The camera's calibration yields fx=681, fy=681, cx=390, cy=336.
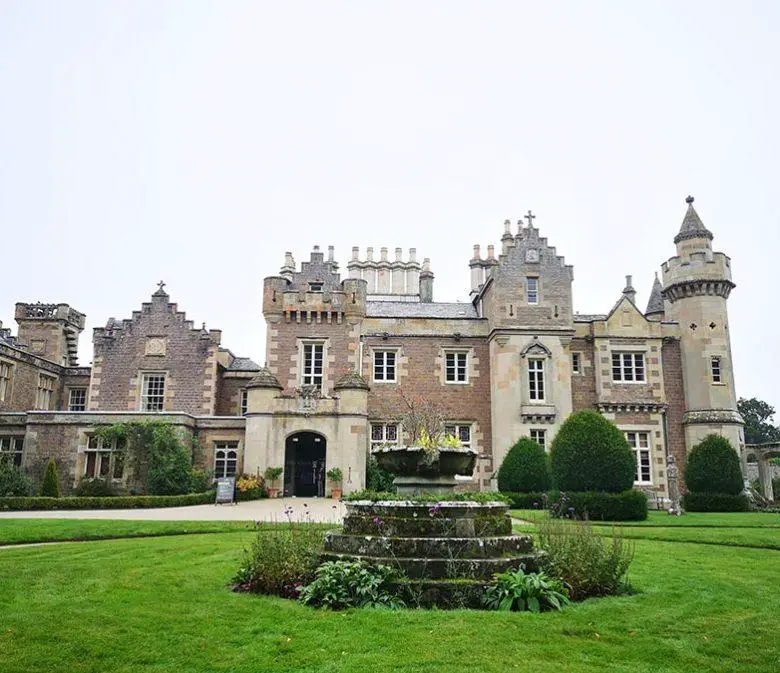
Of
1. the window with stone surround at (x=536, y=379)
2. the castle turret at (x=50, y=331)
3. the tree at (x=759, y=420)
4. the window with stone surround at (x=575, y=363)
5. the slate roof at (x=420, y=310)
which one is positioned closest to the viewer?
the window with stone surround at (x=536, y=379)

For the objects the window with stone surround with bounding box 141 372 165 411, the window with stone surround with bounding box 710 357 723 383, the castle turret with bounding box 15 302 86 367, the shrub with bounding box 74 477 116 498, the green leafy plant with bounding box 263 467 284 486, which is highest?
the castle turret with bounding box 15 302 86 367

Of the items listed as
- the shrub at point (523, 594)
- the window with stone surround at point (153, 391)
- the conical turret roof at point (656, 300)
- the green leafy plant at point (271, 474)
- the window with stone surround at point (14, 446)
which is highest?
the conical turret roof at point (656, 300)

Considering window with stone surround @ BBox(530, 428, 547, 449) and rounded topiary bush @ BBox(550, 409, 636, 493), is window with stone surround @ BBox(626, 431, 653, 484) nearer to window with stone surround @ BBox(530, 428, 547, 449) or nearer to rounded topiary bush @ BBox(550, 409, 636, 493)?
window with stone surround @ BBox(530, 428, 547, 449)

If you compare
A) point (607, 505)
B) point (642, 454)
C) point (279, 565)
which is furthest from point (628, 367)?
point (279, 565)

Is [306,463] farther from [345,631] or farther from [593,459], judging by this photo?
[345,631]

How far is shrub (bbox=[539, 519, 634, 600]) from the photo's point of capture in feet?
33.1

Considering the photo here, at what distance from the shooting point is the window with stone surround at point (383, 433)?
3619 centimetres

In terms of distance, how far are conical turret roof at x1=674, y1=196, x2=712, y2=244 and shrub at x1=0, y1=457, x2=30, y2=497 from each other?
1399 inches

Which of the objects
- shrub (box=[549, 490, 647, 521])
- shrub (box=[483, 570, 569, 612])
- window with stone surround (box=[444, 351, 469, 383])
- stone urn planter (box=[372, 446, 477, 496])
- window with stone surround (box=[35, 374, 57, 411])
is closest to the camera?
shrub (box=[483, 570, 569, 612])

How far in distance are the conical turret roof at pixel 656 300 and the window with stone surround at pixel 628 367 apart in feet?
21.0

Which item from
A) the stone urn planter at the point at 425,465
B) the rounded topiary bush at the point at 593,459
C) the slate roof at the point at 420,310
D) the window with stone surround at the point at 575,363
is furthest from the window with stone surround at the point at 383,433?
the stone urn planter at the point at 425,465

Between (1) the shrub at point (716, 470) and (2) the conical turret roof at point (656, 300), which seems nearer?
(1) the shrub at point (716, 470)

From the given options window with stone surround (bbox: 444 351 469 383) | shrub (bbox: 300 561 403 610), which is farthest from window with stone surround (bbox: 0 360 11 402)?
shrub (bbox: 300 561 403 610)

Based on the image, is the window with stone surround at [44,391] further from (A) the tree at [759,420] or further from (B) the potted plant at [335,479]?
(A) the tree at [759,420]
